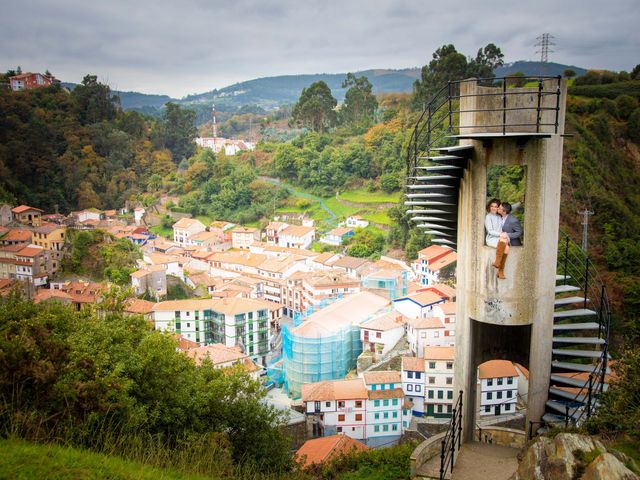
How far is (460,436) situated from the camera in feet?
21.2

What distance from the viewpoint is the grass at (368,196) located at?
45987 millimetres

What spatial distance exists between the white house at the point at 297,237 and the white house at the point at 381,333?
2032cm

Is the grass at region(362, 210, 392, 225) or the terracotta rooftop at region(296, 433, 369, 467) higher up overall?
the grass at region(362, 210, 392, 225)

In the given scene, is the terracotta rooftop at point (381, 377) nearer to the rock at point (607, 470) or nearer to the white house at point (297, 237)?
the rock at point (607, 470)

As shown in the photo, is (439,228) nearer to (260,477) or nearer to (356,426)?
(260,477)

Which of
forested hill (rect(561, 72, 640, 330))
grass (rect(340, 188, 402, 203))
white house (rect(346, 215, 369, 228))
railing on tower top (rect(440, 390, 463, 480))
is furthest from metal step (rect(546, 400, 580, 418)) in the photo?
grass (rect(340, 188, 402, 203))

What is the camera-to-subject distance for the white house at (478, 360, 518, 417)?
1759 cm

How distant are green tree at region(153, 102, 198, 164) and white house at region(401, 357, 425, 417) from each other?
57.3 meters

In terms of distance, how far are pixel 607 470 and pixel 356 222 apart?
39.8 meters

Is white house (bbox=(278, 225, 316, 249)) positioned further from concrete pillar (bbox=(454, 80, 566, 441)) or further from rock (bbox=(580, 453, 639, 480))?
rock (bbox=(580, 453, 639, 480))

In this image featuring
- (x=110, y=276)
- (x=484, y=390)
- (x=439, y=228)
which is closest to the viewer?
(x=439, y=228)

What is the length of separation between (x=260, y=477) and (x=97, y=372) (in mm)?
2284

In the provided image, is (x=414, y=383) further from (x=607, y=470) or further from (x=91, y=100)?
(x=91, y=100)

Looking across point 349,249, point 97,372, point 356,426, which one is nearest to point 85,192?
point 349,249
